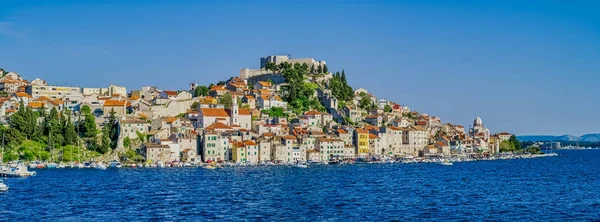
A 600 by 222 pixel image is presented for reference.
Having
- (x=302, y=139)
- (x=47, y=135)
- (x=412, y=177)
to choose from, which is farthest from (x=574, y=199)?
(x=47, y=135)

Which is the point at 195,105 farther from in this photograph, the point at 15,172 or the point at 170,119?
the point at 15,172

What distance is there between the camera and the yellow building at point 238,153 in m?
72.1

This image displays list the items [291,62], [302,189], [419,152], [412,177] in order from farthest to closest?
[291,62] < [419,152] < [412,177] < [302,189]

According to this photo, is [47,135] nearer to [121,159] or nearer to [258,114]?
[121,159]

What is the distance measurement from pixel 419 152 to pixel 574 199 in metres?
54.1

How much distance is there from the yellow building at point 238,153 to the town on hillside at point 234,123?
0.12 meters

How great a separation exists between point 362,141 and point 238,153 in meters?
18.8

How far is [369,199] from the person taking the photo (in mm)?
37719

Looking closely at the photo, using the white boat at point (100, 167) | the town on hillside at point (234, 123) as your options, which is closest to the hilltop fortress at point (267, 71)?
the town on hillside at point (234, 123)

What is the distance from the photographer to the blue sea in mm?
30859

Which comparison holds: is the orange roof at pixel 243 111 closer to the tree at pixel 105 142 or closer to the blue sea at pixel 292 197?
the tree at pixel 105 142

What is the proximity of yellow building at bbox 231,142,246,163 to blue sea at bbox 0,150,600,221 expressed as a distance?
48.3 feet

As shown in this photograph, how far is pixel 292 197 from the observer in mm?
38719

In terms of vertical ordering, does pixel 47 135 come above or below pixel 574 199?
above
